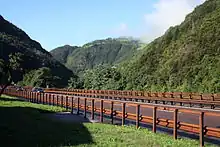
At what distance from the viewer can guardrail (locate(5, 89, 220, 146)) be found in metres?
12.5

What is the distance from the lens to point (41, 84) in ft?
280

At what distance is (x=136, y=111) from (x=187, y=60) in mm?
43663

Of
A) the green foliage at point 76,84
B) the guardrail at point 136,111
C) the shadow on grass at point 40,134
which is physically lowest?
the shadow on grass at point 40,134

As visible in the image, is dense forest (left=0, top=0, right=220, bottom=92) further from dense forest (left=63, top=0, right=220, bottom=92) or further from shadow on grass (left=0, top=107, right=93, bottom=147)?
shadow on grass (left=0, top=107, right=93, bottom=147)

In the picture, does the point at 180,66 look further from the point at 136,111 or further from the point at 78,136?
the point at 78,136

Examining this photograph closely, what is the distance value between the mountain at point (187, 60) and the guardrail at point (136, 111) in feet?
57.5

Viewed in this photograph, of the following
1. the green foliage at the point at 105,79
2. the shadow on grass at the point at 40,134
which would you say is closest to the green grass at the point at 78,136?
the shadow on grass at the point at 40,134

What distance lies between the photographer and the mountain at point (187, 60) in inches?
1886

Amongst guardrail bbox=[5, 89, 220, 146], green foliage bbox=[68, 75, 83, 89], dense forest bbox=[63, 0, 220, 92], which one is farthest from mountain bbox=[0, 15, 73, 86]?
guardrail bbox=[5, 89, 220, 146]

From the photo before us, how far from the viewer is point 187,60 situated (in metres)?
59.1

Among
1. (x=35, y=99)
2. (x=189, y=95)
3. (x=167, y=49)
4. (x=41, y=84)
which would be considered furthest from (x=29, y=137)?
(x=41, y=84)

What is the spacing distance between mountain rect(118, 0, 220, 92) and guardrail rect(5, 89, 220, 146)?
690 inches

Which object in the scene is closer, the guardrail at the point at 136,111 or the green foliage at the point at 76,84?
the guardrail at the point at 136,111

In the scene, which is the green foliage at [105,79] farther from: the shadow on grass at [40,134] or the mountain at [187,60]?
the shadow on grass at [40,134]
